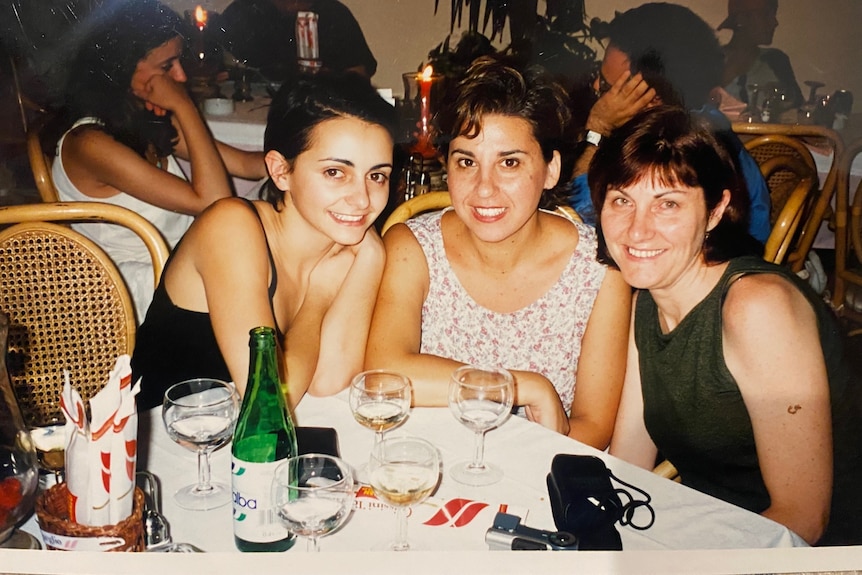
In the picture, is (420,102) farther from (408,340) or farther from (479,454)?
(479,454)

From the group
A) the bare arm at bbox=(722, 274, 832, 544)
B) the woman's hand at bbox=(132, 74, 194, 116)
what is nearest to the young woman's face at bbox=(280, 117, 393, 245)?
the woman's hand at bbox=(132, 74, 194, 116)

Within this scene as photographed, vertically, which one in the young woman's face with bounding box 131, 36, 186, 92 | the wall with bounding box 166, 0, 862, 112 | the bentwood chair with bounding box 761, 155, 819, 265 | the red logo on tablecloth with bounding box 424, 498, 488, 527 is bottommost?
the red logo on tablecloth with bounding box 424, 498, 488, 527

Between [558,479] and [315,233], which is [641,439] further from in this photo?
[315,233]

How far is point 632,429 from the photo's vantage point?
1.47 metres

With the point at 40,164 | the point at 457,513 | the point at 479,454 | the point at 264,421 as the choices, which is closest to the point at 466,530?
the point at 457,513

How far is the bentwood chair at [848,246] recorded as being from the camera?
1.40 metres

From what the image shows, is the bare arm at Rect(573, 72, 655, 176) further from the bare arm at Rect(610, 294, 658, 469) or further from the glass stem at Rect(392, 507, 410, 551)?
the glass stem at Rect(392, 507, 410, 551)

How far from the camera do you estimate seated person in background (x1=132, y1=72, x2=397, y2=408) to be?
1.32 meters

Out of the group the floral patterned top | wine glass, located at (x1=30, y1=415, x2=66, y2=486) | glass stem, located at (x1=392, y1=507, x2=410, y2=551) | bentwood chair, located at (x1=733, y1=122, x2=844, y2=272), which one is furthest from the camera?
the floral patterned top

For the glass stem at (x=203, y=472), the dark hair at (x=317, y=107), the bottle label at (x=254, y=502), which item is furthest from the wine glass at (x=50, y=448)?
the dark hair at (x=317, y=107)

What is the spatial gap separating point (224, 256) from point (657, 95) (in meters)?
0.81

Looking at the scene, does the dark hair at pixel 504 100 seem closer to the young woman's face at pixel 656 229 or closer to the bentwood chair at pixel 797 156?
the young woman's face at pixel 656 229

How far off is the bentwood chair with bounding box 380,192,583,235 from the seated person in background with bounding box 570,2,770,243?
0.20 metres

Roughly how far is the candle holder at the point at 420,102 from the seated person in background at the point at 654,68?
0.27m
